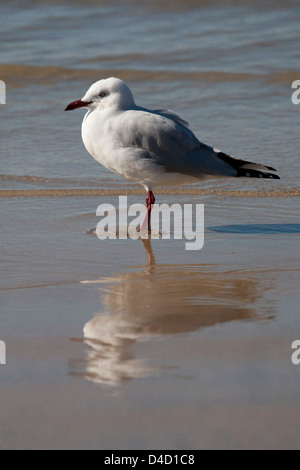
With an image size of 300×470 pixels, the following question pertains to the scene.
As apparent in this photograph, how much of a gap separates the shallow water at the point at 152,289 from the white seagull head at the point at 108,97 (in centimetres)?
73

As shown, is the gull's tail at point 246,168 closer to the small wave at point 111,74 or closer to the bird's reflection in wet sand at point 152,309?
the bird's reflection in wet sand at point 152,309

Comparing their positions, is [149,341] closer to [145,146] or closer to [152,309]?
[152,309]

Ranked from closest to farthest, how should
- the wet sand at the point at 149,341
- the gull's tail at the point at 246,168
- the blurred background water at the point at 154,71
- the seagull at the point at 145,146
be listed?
the wet sand at the point at 149,341, the seagull at the point at 145,146, the gull's tail at the point at 246,168, the blurred background water at the point at 154,71

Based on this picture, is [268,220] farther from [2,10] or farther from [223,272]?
[2,10]

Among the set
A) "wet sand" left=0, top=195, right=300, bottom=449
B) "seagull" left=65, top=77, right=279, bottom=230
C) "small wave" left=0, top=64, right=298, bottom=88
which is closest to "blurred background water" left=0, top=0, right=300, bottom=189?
"small wave" left=0, top=64, right=298, bottom=88

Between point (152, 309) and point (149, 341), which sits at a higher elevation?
point (152, 309)

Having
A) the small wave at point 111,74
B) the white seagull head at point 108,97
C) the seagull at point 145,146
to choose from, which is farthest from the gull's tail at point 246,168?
the small wave at point 111,74

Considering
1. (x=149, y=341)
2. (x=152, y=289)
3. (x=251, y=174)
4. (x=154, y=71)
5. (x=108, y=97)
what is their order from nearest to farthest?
(x=149, y=341) < (x=152, y=289) < (x=108, y=97) < (x=251, y=174) < (x=154, y=71)

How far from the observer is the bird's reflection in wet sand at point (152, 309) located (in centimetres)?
273

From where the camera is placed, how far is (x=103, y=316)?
10.6ft

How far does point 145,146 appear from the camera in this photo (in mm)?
4957

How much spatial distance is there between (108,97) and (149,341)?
252cm

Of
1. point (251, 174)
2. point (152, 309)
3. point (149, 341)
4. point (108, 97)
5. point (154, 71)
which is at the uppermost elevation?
point (154, 71)

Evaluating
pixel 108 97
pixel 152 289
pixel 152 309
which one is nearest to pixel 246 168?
pixel 108 97
